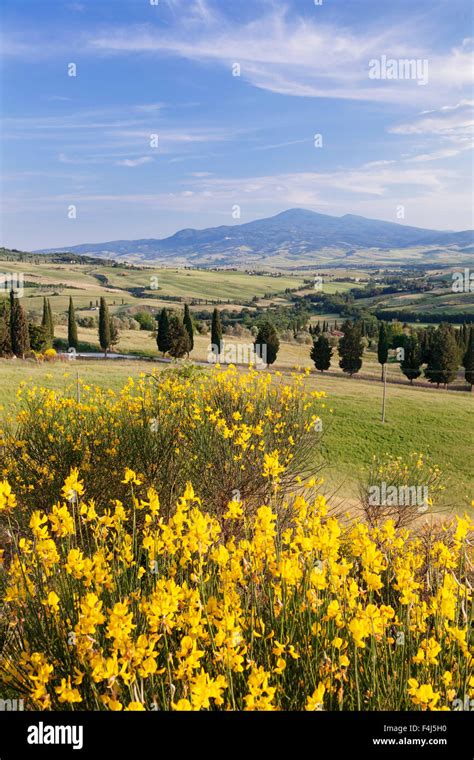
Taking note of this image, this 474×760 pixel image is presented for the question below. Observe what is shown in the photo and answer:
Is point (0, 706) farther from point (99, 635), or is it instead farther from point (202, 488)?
point (202, 488)

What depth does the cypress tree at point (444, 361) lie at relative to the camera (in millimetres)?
53438

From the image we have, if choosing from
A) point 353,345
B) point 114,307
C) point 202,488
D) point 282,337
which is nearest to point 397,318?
point 282,337

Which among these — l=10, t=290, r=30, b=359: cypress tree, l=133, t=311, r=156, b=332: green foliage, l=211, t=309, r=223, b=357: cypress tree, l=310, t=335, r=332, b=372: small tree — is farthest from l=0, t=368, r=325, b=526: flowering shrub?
l=133, t=311, r=156, b=332: green foliage

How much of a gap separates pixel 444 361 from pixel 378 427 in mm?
25287

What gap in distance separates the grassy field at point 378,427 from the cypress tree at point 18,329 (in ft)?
28.6

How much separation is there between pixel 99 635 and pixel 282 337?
7945 centimetres

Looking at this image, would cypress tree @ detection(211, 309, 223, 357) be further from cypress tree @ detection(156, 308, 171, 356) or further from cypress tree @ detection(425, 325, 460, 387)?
cypress tree @ detection(425, 325, 460, 387)

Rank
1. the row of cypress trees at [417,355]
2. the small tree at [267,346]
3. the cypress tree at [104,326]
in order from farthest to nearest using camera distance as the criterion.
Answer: the cypress tree at [104,326] → the small tree at [267,346] → the row of cypress trees at [417,355]

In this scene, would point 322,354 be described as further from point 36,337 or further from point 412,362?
point 36,337

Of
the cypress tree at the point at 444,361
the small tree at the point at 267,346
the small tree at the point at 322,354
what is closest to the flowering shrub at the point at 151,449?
the small tree at the point at 267,346

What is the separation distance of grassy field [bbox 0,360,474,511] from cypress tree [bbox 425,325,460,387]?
1337 centimetres

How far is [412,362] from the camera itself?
5634cm

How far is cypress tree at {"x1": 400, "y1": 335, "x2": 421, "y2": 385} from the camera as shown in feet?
182

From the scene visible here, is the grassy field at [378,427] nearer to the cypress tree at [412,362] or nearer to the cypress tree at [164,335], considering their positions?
the cypress tree at [412,362]
